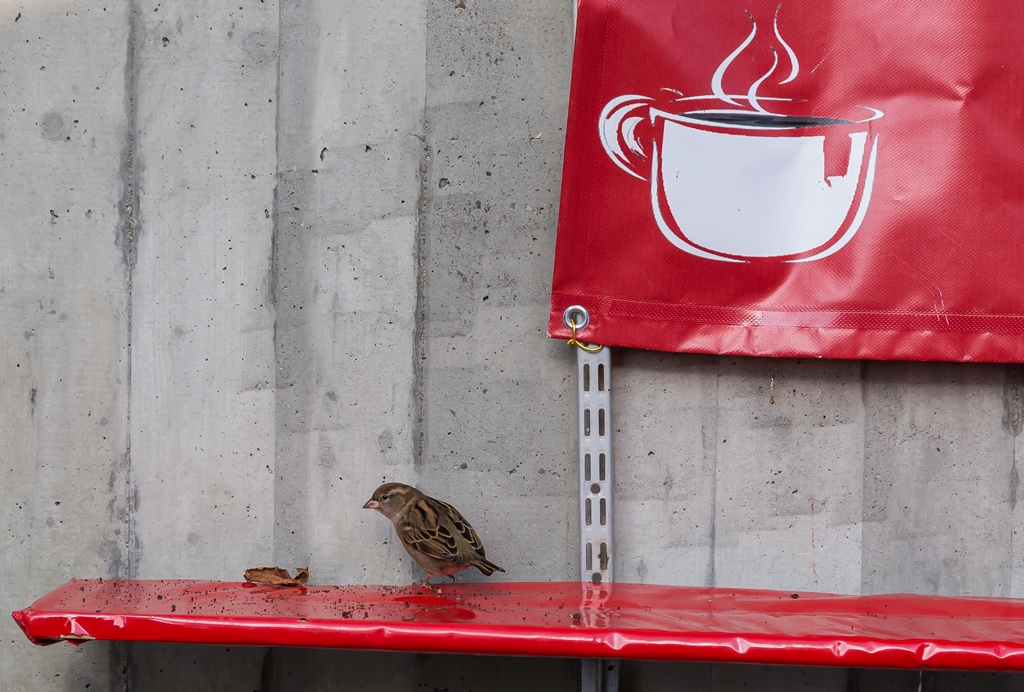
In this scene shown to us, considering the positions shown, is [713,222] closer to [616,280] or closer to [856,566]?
[616,280]

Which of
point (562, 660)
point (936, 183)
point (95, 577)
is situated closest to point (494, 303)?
point (562, 660)

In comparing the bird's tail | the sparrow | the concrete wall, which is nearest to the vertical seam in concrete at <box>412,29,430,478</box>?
the concrete wall

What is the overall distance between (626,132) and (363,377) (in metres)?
0.92

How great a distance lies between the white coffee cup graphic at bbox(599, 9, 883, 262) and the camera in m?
1.91

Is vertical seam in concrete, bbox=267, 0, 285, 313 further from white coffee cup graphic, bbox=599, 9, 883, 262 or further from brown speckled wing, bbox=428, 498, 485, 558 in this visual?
white coffee cup graphic, bbox=599, 9, 883, 262

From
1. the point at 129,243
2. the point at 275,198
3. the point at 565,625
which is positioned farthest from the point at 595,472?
the point at 129,243

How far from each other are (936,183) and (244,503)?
6.29 ft

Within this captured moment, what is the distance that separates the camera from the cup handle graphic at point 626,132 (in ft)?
6.35

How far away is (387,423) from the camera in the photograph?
6.75 ft

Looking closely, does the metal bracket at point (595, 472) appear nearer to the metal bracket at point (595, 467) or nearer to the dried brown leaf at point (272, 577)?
the metal bracket at point (595, 467)

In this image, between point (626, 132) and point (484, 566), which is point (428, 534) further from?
point (626, 132)

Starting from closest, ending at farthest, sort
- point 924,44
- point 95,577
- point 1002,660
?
point 1002,660, point 924,44, point 95,577

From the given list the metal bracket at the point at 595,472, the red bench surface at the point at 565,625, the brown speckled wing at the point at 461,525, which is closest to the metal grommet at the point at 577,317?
the metal bracket at the point at 595,472

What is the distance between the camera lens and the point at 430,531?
1.85 metres
